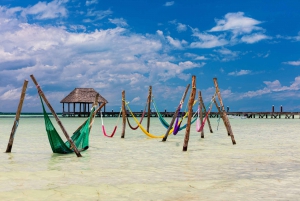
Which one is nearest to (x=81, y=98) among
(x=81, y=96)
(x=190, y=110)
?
(x=81, y=96)

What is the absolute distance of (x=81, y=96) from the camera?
127 ft

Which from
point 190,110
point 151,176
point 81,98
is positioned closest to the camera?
point 151,176

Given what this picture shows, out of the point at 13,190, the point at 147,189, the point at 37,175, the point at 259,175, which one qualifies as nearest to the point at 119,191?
the point at 147,189

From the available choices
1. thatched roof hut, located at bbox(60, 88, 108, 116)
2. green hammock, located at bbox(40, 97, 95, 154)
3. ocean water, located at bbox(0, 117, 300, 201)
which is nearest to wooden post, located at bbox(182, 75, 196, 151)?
ocean water, located at bbox(0, 117, 300, 201)

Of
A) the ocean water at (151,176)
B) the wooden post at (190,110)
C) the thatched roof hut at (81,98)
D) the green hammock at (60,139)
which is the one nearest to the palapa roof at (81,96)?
the thatched roof hut at (81,98)

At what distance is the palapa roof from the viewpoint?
38469 mm

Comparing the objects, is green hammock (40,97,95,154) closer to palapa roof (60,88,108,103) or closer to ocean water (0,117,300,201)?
ocean water (0,117,300,201)

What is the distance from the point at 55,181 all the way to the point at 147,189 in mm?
1330

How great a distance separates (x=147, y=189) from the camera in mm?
4453

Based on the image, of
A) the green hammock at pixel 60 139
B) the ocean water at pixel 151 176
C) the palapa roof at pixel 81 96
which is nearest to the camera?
the ocean water at pixel 151 176

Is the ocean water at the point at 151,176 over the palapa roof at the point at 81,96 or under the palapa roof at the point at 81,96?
under

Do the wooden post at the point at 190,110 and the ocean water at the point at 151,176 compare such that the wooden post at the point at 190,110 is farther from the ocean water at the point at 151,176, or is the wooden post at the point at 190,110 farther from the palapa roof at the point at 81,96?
the palapa roof at the point at 81,96

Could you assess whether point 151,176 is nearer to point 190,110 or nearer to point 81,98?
point 190,110

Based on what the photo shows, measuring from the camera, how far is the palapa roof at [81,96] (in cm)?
3847
